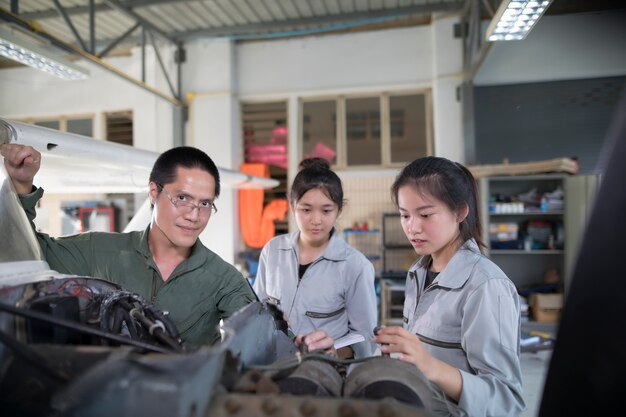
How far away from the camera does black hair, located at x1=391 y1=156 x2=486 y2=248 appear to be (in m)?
1.16

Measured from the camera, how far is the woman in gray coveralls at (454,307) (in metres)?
0.85

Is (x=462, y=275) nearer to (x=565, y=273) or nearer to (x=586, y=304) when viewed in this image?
(x=586, y=304)

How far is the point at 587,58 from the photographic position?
195 inches

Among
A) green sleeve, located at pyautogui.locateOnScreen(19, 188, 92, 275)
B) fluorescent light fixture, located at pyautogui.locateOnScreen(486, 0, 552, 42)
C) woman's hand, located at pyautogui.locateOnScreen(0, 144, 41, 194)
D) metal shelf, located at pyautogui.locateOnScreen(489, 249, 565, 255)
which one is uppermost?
fluorescent light fixture, located at pyautogui.locateOnScreen(486, 0, 552, 42)

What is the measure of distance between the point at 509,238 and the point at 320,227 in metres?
3.52

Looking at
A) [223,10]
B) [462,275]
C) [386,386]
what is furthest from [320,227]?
[223,10]

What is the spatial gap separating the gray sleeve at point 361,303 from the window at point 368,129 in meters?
3.90

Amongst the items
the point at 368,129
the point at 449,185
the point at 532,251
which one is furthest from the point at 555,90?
the point at 449,185

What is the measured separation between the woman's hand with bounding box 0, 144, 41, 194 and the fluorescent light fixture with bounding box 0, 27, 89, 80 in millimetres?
2814

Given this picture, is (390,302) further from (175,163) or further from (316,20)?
(316,20)

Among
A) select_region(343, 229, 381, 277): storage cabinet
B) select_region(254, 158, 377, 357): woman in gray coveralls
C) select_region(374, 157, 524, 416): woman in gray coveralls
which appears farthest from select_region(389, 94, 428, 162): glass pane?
select_region(374, 157, 524, 416): woman in gray coveralls

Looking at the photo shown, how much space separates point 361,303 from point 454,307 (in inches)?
32.4

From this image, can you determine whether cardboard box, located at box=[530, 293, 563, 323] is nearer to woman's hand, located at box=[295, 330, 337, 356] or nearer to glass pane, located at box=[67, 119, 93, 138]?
woman's hand, located at box=[295, 330, 337, 356]

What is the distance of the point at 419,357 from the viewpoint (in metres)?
0.81
